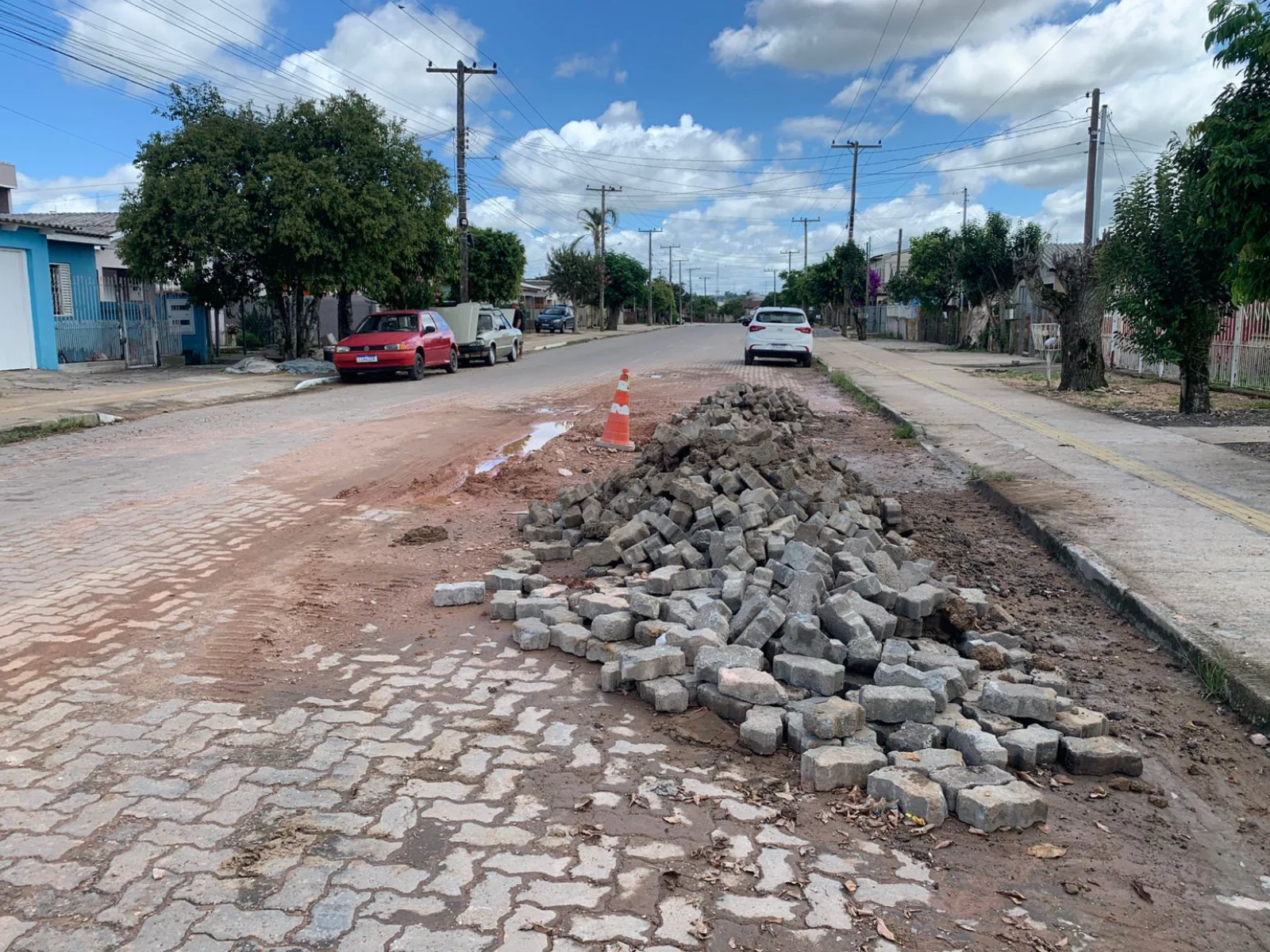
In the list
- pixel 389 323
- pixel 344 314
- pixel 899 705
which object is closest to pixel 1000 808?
pixel 899 705

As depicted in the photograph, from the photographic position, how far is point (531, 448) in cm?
1166

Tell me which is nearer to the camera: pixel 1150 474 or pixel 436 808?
pixel 436 808

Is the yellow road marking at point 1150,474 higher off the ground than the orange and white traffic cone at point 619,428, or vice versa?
the orange and white traffic cone at point 619,428

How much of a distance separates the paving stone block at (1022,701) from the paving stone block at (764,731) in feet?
2.92

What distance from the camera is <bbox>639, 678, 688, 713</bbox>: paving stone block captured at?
4.13 m

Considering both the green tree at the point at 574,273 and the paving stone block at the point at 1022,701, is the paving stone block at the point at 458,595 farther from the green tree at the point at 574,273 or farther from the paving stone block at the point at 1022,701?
the green tree at the point at 574,273

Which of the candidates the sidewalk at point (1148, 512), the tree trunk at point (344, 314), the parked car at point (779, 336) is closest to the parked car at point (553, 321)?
the tree trunk at point (344, 314)

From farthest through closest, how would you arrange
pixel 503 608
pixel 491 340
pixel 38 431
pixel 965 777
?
pixel 491 340, pixel 38 431, pixel 503 608, pixel 965 777

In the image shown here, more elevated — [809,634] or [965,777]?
[809,634]

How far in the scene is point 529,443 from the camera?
12164mm

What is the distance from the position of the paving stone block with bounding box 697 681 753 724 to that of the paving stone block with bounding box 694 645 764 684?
0.16 ft

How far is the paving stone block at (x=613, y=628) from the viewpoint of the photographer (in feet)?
15.9

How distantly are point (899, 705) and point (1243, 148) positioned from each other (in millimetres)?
8125

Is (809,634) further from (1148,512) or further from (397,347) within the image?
(397,347)
